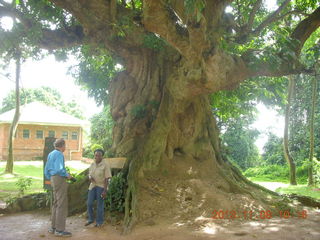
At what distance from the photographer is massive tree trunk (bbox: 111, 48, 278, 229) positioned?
7914 mm

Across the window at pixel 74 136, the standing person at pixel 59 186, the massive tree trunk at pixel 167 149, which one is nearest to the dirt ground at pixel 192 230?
the standing person at pixel 59 186

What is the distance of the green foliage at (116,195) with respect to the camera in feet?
26.2

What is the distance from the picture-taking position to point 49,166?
264 inches

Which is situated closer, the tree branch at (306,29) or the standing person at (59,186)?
the standing person at (59,186)

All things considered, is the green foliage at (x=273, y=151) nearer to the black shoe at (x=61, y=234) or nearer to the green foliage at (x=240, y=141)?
the green foliage at (x=240, y=141)

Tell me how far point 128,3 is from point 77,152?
950 inches

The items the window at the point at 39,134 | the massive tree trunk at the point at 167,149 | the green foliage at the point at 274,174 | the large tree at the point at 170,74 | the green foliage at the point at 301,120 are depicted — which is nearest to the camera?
the large tree at the point at 170,74

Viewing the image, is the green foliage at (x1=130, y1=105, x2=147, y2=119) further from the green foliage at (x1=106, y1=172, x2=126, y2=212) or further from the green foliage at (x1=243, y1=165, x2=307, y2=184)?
the green foliage at (x1=243, y1=165, x2=307, y2=184)

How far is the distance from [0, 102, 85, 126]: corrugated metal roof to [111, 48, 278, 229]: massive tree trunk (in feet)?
72.9

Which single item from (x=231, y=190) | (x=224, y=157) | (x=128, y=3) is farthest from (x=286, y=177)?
(x=128, y=3)

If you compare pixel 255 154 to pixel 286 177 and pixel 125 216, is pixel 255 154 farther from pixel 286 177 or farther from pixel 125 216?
pixel 125 216

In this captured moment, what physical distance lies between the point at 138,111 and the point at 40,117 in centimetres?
2496

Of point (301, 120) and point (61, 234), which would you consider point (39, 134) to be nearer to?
point (301, 120)

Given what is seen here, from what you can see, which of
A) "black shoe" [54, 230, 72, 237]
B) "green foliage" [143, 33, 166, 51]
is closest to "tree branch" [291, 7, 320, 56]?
"green foliage" [143, 33, 166, 51]
